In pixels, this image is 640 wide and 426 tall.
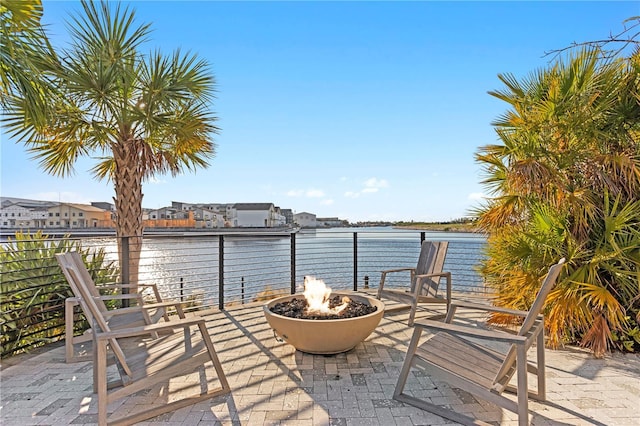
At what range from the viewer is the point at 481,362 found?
2.14 m

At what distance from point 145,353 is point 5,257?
9.31 ft

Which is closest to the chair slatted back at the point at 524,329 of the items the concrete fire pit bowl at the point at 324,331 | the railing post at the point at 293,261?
the concrete fire pit bowl at the point at 324,331

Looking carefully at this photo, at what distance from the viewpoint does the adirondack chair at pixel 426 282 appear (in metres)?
3.80

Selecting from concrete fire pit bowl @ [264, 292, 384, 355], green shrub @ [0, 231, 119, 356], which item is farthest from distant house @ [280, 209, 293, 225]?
concrete fire pit bowl @ [264, 292, 384, 355]

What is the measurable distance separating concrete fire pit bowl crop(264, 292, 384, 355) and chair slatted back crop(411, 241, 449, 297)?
1.37m

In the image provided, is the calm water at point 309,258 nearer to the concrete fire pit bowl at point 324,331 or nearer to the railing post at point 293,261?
the railing post at point 293,261

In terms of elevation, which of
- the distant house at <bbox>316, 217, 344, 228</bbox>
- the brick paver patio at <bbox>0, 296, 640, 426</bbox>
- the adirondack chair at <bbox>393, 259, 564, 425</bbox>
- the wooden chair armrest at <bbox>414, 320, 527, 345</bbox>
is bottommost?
the brick paver patio at <bbox>0, 296, 640, 426</bbox>

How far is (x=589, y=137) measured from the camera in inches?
129

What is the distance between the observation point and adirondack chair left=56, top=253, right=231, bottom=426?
1.89 meters

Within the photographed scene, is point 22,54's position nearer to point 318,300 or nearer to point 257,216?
point 318,300

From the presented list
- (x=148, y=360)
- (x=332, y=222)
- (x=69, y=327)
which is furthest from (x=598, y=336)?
(x=332, y=222)

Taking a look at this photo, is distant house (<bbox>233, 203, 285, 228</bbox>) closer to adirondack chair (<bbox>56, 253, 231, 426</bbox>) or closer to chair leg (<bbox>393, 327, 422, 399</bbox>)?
adirondack chair (<bbox>56, 253, 231, 426</bbox>)

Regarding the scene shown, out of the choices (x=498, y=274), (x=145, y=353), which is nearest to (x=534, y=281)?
(x=498, y=274)

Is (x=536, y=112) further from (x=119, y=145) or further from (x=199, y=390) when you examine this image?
(x=119, y=145)
